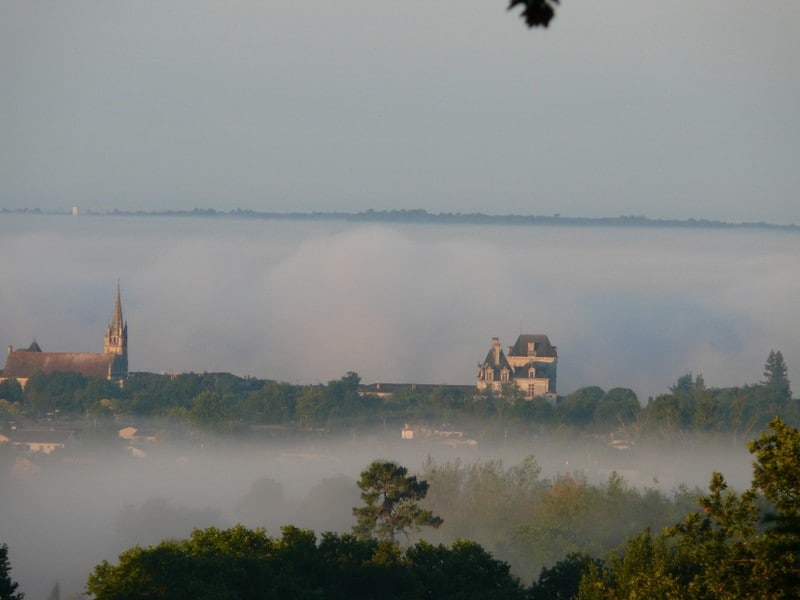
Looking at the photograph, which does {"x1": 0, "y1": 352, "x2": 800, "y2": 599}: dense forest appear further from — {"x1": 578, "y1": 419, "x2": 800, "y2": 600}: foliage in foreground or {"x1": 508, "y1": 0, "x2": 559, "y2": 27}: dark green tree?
{"x1": 508, "y1": 0, "x2": 559, "y2": 27}: dark green tree

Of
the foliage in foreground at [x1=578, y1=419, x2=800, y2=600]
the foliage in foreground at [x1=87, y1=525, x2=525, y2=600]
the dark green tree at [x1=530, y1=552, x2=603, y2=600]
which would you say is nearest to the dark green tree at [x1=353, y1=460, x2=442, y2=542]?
the foliage in foreground at [x1=87, y1=525, x2=525, y2=600]

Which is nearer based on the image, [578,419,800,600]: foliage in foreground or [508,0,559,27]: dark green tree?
[508,0,559,27]: dark green tree

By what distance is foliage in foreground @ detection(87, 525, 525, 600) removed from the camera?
63500 mm

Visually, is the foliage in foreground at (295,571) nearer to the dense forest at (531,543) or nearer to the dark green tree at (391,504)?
the dense forest at (531,543)

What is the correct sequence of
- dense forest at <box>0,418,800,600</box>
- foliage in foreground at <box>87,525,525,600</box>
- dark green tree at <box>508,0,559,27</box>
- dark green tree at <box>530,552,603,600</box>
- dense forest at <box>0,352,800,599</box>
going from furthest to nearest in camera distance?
dark green tree at <box>530,552,603,600</box>, foliage in foreground at <box>87,525,525,600</box>, dense forest at <box>0,352,800,599</box>, dense forest at <box>0,418,800,600</box>, dark green tree at <box>508,0,559,27</box>

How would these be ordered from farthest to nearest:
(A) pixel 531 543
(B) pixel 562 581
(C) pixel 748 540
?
1. (A) pixel 531 543
2. (B) pixel 562 581
3. (C) pixel 748 540

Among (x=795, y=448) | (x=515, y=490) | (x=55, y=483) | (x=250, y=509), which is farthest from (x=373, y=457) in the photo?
(x=795, y=448)

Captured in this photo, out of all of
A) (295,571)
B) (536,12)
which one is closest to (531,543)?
(295,571)

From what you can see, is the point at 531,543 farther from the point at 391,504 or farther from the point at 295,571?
the point at 295,571

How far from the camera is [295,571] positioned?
68875 millimetres

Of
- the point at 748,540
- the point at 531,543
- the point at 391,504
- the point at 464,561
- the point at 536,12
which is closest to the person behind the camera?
the point at 536,12

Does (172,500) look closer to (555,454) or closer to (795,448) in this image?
(555,454)

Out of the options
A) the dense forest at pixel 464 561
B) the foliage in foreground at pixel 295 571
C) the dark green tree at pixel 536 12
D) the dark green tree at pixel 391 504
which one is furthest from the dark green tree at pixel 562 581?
the dark green tree at pixel 536 12

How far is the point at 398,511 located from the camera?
87.1 metres
